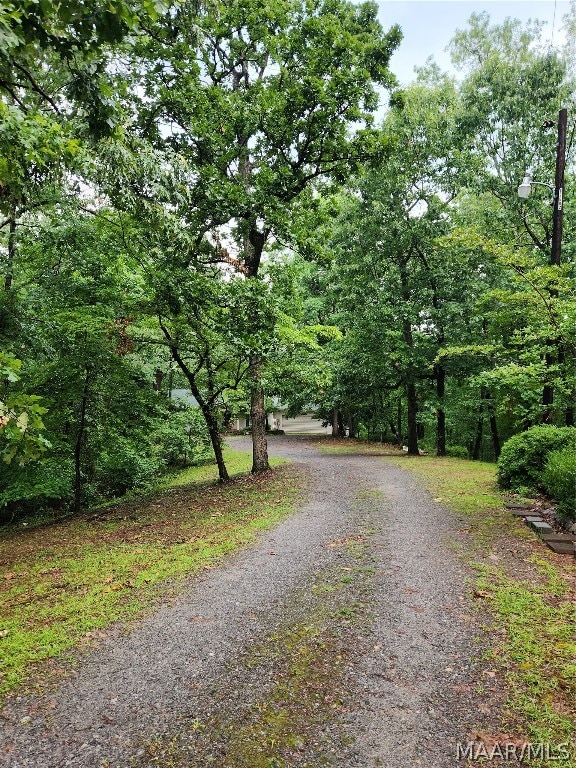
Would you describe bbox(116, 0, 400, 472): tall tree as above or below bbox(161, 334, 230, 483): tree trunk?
above

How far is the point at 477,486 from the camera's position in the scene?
34.3ft

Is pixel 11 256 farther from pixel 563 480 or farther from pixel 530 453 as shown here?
pixel 530 453

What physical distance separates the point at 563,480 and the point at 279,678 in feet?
19.3

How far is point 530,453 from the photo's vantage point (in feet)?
30.0

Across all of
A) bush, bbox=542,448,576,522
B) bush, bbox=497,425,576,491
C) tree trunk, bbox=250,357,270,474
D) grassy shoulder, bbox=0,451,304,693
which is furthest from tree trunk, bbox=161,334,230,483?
bush, bbox=542,448,576,522

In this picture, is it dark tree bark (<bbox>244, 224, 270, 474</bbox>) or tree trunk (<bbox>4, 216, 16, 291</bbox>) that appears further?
dark tree bark (<bbox>244, 224, 270, 474</bbox>)

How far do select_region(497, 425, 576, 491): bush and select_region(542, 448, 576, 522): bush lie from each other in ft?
1.52

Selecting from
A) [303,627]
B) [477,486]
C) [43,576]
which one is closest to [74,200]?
[43,576]

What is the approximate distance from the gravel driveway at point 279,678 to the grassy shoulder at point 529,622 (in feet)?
0.81

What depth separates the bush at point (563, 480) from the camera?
6.66 meters

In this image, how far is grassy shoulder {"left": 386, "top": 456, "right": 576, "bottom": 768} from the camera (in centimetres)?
274

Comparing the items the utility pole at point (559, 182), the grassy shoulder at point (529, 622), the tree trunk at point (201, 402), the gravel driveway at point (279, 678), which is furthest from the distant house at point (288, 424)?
the gravel driveway at point (279, 678)

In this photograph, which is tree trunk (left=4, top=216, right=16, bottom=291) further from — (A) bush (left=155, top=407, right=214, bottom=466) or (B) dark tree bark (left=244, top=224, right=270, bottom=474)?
(A) bush (left=155, top=407, right=214, bottom=466)

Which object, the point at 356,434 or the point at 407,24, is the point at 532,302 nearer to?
the point at 407,24
